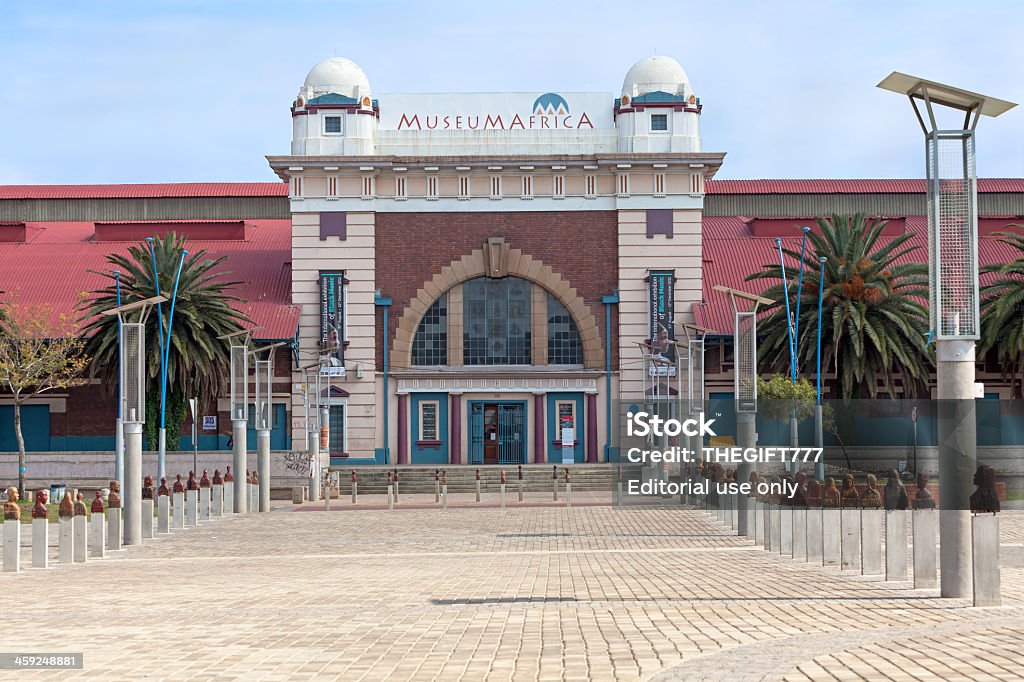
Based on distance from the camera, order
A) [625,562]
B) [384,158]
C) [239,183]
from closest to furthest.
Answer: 1. [625,562]
2. [384,158]
3. [239,183]

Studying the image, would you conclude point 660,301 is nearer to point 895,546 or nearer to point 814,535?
point 814,535

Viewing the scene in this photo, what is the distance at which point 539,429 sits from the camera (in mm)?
60938

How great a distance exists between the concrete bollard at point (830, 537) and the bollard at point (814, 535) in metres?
0.18

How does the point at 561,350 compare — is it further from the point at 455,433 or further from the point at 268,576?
the point at 268,576

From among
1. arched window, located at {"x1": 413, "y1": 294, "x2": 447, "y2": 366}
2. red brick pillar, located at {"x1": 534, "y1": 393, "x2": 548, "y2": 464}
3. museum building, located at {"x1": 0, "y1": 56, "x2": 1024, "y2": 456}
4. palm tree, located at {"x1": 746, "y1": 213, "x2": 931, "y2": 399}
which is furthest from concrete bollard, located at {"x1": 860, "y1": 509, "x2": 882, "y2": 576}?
arched window, located at {"x1": 413, "y1": 294, "x2": 447, "y2": 366}

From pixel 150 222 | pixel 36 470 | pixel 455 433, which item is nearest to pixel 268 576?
pixel 36 470

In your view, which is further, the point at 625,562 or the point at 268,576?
the point at 625,562

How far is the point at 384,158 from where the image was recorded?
60.0 m

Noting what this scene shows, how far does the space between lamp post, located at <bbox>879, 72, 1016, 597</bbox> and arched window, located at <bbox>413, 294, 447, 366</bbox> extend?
4488cm

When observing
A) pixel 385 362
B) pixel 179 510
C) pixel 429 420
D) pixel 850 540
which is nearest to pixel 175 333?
pixel 385 362

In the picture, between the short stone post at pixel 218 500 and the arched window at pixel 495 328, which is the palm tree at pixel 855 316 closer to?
the arched window at pixel 495 328

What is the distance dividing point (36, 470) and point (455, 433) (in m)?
16.9

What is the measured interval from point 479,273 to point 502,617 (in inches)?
1827

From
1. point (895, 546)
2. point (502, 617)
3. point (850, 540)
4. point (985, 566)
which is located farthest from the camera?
point (850, 540)
